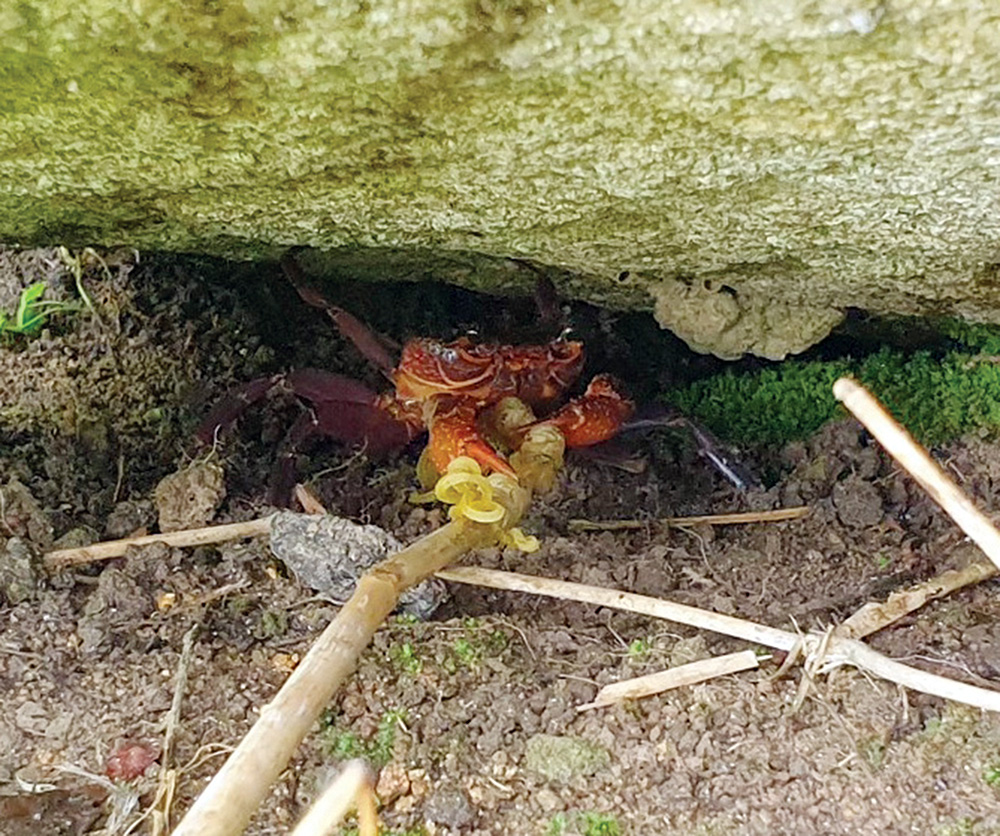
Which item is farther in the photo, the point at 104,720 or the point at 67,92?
the point at 104,720

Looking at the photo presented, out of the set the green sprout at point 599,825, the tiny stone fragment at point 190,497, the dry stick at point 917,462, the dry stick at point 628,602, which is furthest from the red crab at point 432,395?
the dry stick at point 917,462

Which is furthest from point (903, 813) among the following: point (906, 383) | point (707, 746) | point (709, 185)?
point (906, 383)

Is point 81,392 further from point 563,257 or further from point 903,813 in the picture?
point 903,813

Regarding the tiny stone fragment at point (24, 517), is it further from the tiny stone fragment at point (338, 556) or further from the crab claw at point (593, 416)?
the crab claw at point (593, 416)

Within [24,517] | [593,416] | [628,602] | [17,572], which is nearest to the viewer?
[628,602]

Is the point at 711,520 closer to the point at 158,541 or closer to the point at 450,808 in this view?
the point at 450,808

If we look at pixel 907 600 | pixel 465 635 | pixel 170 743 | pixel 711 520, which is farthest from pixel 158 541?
pixel 907 600
